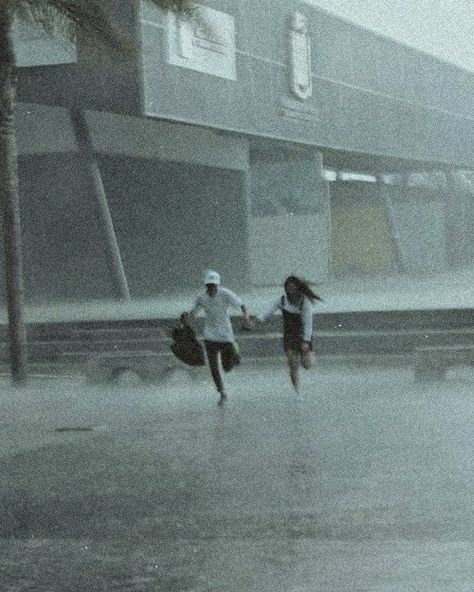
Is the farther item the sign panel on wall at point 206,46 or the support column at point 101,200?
the sign panel on wall at point 206,46

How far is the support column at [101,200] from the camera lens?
135ft

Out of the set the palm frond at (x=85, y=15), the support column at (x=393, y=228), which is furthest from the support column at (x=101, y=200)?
the support column at (x=393, y=228)

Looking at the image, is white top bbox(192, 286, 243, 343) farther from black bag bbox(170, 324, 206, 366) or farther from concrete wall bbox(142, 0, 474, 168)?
concrete wall bbox(142, 0, 474, 168)

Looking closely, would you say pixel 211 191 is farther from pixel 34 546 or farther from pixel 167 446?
pixel 34 546

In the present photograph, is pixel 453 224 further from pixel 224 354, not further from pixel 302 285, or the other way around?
pixel 302 285

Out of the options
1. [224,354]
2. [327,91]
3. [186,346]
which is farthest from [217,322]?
[327,91]

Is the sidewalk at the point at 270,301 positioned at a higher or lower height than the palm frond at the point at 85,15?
lower

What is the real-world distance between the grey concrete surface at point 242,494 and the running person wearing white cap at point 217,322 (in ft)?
1.81

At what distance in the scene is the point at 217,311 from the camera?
18.6 metres

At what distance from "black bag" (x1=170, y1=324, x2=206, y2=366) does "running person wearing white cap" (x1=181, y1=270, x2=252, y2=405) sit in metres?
0.50

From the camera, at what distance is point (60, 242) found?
145ft

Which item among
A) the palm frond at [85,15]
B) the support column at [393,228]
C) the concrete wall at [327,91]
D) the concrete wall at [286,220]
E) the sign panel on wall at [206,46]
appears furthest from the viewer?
the support column at [393,228]

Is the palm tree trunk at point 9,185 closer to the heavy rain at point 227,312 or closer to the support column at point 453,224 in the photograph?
the heavy rain at point 227,312

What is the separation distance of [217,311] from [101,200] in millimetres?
22791
